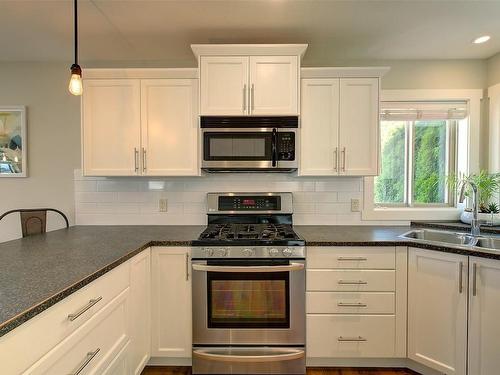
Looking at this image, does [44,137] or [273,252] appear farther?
[44,137]

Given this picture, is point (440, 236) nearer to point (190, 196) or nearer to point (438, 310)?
point (438, 310)

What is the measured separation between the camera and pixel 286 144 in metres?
2.23

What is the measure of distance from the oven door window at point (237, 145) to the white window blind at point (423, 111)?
49.2 inches

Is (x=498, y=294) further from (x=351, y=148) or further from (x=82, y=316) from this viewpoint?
(x=82, y=316)

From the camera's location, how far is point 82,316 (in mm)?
1204

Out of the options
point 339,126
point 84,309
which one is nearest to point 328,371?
point 84,309

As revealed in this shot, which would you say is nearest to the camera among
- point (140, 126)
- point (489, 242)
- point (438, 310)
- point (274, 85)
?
point (438, 310)

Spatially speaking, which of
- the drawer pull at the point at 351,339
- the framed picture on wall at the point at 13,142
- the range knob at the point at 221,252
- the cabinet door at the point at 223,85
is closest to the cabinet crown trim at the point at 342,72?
the cabinet door at the point at 223,85

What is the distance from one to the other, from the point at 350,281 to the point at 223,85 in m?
1.67

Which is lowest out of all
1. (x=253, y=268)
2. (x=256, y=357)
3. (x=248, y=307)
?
(x=256, y=357)

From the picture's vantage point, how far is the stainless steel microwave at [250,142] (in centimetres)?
223

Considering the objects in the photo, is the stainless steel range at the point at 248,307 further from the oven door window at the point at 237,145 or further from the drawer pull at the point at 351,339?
the oven door window at the point at 237,145

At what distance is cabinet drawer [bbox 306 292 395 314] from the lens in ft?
6.48

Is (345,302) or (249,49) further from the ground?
(249,49)
